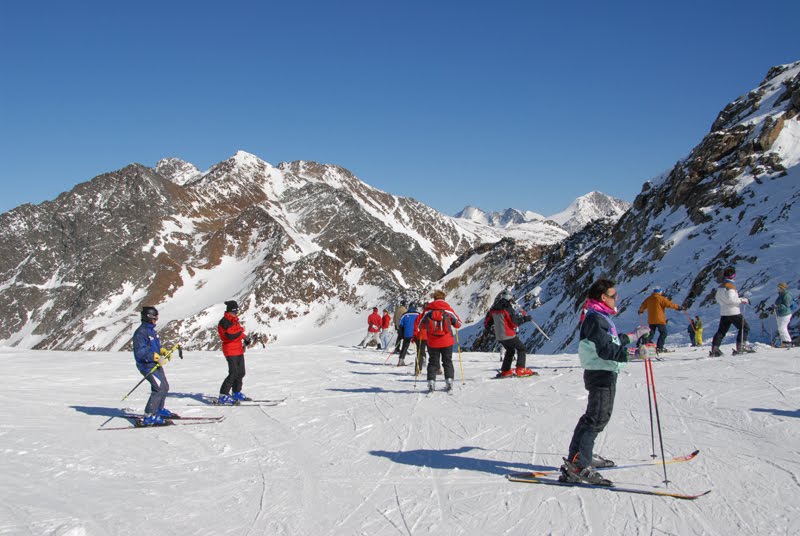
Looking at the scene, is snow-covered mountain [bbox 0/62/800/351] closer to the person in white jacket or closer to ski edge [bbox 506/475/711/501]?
the person in white jacket

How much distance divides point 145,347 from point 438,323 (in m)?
5.78

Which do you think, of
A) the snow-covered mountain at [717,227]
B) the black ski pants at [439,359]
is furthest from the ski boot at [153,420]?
the snow-covered mountain at [717,227]

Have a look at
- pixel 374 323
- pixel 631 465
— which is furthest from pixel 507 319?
pixel 374 323

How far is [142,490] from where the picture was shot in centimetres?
632

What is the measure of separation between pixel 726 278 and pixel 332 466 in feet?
36.3

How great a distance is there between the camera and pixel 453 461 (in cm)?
683

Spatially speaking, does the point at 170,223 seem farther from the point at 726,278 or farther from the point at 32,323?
the point at 726,278

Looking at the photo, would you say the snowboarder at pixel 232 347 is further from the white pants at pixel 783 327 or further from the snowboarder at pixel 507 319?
the white pants at pixel 783 327

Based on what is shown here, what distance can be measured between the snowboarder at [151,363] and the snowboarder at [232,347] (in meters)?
1.43

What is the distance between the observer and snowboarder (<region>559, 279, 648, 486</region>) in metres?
5.38

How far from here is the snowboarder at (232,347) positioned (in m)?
11.0

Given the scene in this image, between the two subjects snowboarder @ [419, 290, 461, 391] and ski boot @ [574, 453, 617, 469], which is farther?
snowboarder @ [419, 290, 461, 391]

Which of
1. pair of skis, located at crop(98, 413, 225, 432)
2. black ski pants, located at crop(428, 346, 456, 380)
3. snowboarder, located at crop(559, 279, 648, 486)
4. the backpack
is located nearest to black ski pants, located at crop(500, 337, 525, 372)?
black ski pants, located at crop(428, 346, 456, 380)

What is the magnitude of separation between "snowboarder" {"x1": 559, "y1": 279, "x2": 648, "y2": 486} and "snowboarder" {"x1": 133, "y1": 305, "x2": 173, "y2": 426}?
7507 millimetres
